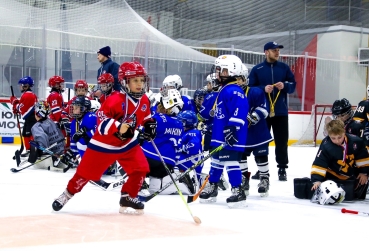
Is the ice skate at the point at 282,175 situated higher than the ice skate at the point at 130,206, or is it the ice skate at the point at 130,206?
the ice skate at the point at 130,206

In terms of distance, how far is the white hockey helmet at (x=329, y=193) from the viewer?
167 inches

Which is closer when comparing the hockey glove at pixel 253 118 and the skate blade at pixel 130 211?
the skate blade at pixel 130 211

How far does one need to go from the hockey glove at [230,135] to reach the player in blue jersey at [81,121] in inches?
66.0

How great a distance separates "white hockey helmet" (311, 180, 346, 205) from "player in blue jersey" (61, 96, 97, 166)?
2033 mm

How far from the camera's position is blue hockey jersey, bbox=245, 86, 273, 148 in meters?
4.72

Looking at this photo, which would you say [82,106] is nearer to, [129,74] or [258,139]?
[258,139]

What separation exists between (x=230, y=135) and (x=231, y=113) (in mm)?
170

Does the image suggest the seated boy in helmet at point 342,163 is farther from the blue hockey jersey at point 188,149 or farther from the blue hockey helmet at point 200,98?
the blue hockey helmet at point 200,98

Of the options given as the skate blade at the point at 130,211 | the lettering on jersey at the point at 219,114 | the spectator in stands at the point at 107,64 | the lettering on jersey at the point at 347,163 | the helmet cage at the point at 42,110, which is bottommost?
the skate blade at the point at 130,211

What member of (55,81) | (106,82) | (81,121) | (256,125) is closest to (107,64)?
(106,82)

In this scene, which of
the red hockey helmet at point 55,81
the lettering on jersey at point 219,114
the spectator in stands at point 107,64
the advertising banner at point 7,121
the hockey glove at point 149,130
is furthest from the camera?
the advertising banner at point 7,121

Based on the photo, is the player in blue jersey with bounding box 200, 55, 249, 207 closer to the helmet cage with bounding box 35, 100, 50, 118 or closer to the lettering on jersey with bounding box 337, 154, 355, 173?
the lettering on jersey with bounding box 337, 154, 355, 173

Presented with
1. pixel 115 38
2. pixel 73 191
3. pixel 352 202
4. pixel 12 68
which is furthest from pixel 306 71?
pixel 73 191

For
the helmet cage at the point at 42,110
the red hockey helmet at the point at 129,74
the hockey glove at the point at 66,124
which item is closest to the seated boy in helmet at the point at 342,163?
the red hockey helmet at the point at 129,74
